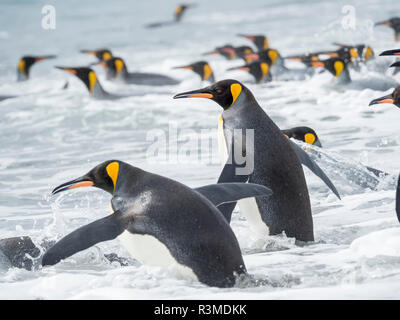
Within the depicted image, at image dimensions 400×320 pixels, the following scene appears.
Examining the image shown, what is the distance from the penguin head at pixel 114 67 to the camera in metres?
12.2

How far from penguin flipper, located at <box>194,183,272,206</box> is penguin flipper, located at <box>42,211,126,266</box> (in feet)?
1.36

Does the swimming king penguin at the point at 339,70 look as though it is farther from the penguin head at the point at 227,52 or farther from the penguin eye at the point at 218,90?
the penguin eye at the point at 218,90

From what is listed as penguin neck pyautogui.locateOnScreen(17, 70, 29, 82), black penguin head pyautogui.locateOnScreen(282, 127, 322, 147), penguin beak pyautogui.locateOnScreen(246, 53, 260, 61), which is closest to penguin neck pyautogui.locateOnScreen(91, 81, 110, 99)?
penguin beak pyautogui.locateOnScreen(246, 53, 260, 61)

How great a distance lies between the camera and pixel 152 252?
3240 millimetres

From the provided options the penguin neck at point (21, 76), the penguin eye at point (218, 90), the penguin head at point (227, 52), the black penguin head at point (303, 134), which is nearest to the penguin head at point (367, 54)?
the penguin head at point (227, 52)

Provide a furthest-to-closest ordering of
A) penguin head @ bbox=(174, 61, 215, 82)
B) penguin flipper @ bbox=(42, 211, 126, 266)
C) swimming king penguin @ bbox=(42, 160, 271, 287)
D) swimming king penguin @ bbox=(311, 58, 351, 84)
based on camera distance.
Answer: penguin head @ bbox=(174, 61, 215, 82), swimming king penguin @ bbox=(311, 58, 351, 84), swimming king penguin @ bbox=(42, 160, 271, 287), penguin flipper @ bbox=(42, 211, 126, 266)

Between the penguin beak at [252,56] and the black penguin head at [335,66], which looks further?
the penguin beak at [252,56]

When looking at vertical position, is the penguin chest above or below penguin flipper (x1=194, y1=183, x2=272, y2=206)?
below

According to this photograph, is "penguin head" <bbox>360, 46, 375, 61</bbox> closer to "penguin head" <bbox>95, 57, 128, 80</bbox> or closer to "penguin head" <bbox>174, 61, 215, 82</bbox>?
"penguin head" <bbox>174, 61, 215, 82</bbox>

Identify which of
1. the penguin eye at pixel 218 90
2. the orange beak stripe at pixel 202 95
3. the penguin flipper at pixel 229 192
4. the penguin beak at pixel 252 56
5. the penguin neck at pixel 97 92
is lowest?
the penguin neck at pixel 97 92

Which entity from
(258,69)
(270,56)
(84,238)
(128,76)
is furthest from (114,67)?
(84,238)

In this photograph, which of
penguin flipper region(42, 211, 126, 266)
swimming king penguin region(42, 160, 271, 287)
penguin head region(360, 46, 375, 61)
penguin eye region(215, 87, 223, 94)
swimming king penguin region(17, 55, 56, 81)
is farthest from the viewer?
swimming king penguin region(17, 55, 56, 81)

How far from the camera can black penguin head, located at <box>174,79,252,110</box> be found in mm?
4242
